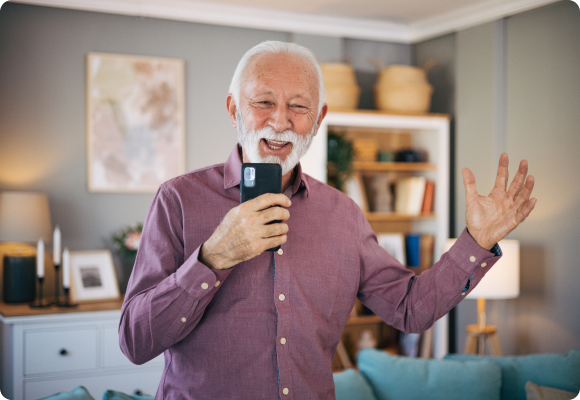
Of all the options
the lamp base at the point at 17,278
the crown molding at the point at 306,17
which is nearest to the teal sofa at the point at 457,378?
the lamp base at the point at 17,278

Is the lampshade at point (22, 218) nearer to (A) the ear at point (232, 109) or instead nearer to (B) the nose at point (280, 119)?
(A) the ear at point (232, 109)

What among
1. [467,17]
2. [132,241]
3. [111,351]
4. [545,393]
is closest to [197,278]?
[545,393]

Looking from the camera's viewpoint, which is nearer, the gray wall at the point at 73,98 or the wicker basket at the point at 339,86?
the gray wall at the point at 73,98

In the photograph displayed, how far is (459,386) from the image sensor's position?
208cm

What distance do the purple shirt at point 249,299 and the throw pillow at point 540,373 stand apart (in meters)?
1.15

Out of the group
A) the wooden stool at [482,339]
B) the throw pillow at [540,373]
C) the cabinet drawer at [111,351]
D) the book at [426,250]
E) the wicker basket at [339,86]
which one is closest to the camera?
the throw pillow at [540,373]

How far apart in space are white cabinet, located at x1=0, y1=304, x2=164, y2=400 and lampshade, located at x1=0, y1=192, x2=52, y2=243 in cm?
41

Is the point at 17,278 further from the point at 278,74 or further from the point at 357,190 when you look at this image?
the point at 278,74

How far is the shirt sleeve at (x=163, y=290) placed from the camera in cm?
102

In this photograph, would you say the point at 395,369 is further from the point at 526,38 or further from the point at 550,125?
the point at 526,38

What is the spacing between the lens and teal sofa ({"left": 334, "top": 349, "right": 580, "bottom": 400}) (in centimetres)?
205

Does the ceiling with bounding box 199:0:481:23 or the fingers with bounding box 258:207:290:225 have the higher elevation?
the ceiling with bounding box 199:0:481:23

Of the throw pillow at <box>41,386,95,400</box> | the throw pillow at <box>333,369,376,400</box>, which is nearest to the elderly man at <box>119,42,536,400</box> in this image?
the throw pillow at <box>41,386,95,400</box>

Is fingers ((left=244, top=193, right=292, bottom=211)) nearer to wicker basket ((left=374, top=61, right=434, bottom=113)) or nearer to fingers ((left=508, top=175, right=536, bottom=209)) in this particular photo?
fingers ((left=508, top=175, right=536, bottom=209))
